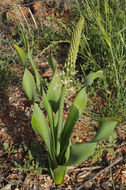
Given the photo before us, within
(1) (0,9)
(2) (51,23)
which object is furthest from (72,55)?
(1) (0,9)

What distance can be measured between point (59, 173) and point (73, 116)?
1.24 ft

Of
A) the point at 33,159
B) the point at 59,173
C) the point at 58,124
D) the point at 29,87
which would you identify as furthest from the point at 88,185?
the point at 29,87

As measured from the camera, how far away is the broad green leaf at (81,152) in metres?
1.27

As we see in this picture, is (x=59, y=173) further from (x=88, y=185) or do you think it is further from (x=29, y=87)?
(x=29, y=87)

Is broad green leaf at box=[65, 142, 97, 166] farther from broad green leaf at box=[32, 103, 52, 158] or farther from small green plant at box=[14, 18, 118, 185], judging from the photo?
broad green leaf at box=[32, 103, 52, 158]

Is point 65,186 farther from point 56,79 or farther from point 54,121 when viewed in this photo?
point 56,79

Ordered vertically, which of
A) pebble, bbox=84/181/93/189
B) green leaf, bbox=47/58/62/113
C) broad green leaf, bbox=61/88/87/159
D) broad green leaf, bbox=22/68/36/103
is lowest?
pebble, bbox=84/181/93/189

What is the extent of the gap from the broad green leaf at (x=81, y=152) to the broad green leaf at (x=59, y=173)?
0.09 metres

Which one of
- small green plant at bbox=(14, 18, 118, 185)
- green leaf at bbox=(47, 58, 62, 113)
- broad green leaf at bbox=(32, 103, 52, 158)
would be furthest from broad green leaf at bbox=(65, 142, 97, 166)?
green leaf at bbox=(47, 58, 62, 113)

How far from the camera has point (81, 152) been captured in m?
1.31

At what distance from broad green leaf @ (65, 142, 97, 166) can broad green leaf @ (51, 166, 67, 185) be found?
0.09 m

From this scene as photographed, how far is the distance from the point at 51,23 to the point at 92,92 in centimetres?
128

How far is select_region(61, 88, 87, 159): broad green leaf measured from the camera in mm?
1337

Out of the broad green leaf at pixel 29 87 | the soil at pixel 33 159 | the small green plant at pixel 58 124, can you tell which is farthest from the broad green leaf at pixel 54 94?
the soil at pixel 33 159
